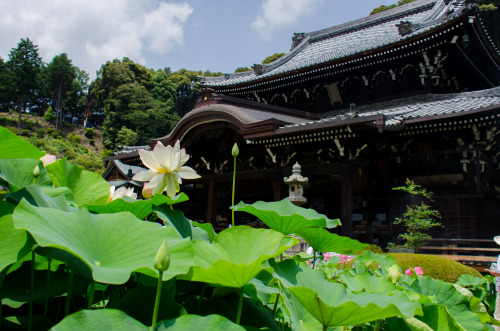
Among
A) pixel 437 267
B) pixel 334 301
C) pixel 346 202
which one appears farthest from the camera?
pixel 346 202

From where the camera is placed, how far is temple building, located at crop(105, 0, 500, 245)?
786cm

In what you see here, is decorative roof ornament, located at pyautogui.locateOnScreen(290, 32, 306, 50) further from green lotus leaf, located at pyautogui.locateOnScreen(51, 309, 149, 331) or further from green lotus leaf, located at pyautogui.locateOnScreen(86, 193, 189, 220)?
green lotus leaf, located at pyautogui.locateOnScreen(51, 309, 149, 331)

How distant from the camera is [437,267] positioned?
5.50 m

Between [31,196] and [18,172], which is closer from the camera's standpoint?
[31,196]

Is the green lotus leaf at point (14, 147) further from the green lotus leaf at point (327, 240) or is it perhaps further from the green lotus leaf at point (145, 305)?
the green lotus leaf at point (327, 240)

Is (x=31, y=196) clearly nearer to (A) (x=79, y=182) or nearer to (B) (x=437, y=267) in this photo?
(A) (x=79, y=182)

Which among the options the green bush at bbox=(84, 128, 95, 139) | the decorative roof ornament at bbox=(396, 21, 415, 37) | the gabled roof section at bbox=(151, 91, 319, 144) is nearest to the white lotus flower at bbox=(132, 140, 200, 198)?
the gabled roof section at bbox=(151, 91, 319, 144)

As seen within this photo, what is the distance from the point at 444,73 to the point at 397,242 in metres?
5.00

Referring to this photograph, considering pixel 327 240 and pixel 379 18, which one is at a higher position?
pixel 379 18

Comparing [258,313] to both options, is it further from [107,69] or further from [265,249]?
[107,69]

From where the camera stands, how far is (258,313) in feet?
2.46

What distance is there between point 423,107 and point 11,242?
948 cm

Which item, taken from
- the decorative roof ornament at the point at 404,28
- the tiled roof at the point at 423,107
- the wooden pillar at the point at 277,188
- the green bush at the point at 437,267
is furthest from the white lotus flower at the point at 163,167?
the decorative roof ornament at the point at 404,28

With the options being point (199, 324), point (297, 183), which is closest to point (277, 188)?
point (297, 183)
